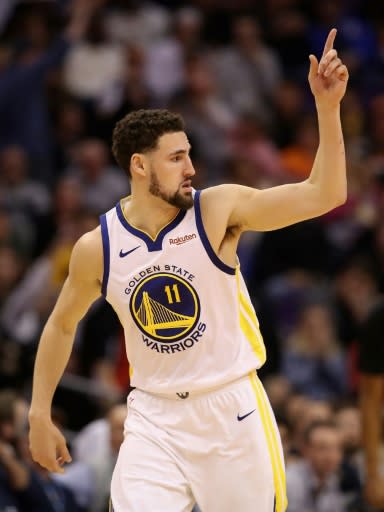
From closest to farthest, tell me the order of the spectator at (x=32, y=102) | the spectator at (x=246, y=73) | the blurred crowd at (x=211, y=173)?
the blurred crowd at (x=211, y=173) → the spectator at (x=32, y=102) → the spectator at (x=246, y=73)

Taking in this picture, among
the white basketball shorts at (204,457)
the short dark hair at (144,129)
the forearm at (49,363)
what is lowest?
the white basketball shorts at (204,457)

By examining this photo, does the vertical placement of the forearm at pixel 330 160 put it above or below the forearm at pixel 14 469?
above

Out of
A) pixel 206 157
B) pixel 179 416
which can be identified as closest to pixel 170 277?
pixel 179 416

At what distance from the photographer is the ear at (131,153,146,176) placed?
6.02m

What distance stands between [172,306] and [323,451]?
10.9 ft

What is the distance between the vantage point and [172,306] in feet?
19.3

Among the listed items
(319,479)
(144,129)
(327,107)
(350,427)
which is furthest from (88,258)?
(350,427)

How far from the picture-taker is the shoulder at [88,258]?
607 centimetres

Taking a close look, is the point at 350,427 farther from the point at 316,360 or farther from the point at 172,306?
the point at 172,306

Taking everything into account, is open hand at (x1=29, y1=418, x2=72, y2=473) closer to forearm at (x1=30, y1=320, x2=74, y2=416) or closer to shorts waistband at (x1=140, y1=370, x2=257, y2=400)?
forearm at (x1=30, y1=320, x2=74, y2=416)

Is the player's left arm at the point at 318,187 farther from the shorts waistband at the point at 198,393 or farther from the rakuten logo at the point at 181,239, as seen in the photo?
the shorts waistband at the point at 198,393

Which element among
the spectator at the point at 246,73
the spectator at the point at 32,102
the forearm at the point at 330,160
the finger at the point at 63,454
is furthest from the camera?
the spectator at the point at 246,73

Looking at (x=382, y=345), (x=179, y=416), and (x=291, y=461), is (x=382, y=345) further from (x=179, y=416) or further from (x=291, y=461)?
(x=179, y=416)

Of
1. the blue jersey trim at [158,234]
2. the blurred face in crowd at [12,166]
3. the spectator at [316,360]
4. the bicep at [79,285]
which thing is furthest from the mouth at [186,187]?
the blurred face in crowd at [12,166]
